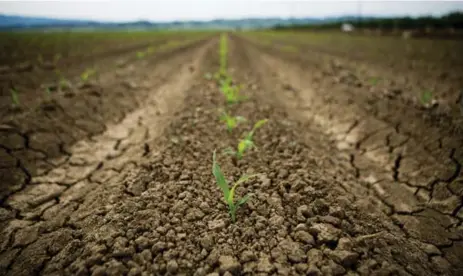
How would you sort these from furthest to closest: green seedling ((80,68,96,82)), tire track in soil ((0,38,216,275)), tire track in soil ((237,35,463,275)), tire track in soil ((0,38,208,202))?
green seedling ((80,68,96,82))
tire track in soil ((0,38,208,202))
tire track in soil ((237,35,463,275))
tire track in soil ((0,38,216,275))

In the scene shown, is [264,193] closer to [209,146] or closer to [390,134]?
[209,146]

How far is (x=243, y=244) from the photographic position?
1594mm

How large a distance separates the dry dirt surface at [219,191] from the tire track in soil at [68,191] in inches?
0.6

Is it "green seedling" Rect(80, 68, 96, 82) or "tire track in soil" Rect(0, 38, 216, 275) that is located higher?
"green seedling" Rect(80, 68, 96, 82)

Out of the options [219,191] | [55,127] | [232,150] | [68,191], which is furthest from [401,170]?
[55,127]

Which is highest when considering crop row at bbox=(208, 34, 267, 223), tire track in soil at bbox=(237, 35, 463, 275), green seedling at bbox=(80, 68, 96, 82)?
green seedling at bbox=(80, 68, 96, 82)

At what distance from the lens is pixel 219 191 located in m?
2.09

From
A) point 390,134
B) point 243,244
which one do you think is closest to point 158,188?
point 243,244

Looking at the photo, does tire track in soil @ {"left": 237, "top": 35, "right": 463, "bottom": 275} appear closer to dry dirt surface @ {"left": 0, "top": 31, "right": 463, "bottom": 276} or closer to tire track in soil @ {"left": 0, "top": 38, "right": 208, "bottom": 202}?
dry dirt surface @ {"left": 0, "top": 31, "right": 463, "bottom": 276}

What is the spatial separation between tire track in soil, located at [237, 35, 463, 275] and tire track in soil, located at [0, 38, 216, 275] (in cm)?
238

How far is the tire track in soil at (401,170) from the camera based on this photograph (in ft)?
6.82

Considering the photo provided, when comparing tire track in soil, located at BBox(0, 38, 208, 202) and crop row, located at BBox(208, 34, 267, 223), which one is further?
tire track in soil, located at BBox(0, 38, 208, 202)

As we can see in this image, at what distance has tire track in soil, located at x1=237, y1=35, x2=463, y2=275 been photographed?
6.82 feet

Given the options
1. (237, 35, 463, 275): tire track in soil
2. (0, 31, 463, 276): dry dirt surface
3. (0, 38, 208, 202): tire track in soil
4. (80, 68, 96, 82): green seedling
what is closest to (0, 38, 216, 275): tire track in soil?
(0, 31, 463, 276): dry dirt surface
